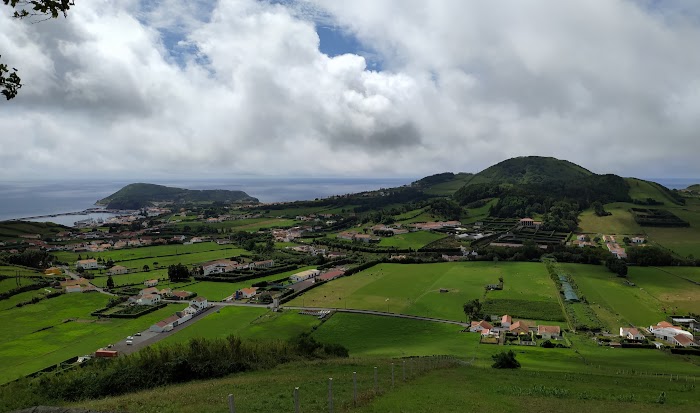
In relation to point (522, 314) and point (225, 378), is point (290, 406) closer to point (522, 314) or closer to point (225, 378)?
point (225, 378)

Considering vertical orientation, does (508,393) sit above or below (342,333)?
above

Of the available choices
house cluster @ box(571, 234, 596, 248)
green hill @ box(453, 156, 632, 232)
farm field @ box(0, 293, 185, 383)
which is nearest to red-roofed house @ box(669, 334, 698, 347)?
house cluster @ box(571, 234, 596, 248)

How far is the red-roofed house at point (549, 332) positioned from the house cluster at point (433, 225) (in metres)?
70.4

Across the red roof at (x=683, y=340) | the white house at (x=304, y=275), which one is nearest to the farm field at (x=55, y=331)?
the white house at (x=304, y=275)

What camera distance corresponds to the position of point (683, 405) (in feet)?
53.7

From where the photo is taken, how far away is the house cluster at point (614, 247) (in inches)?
2840

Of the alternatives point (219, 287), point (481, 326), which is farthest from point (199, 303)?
point (481, 326)

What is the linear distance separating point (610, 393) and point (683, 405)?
260 centimetres

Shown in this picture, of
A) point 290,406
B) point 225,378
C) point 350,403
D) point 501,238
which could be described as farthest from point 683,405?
point 501,238

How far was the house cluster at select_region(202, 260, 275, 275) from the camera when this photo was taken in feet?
226

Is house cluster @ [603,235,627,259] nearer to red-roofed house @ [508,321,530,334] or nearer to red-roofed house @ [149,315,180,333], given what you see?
red-roofed house @ [508,321,530,334]

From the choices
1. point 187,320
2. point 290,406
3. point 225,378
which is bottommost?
point 187,320

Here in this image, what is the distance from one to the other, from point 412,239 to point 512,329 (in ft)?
187

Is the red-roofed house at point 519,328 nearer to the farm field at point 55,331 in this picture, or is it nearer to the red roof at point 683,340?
the red roof at point 683,340
